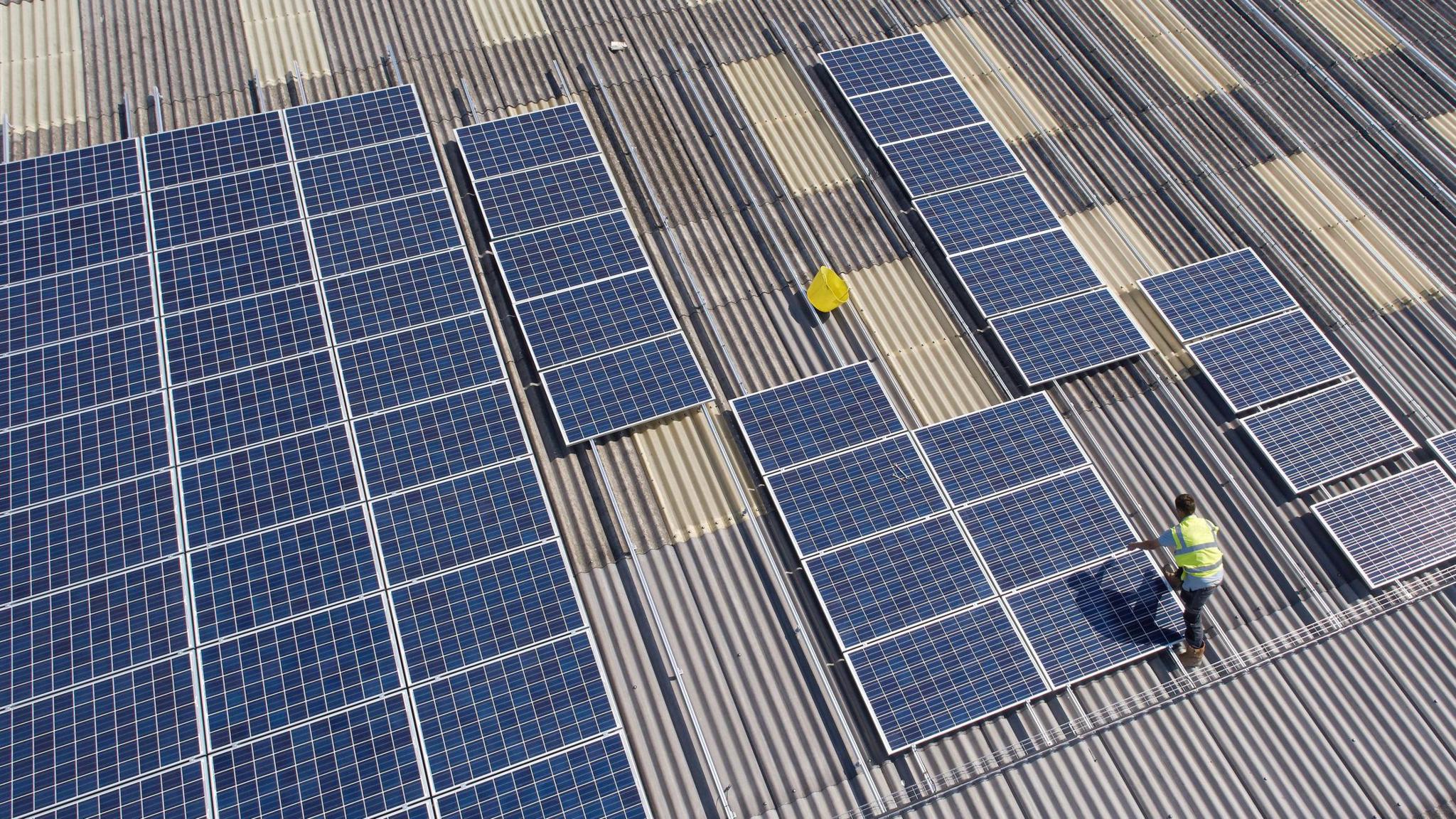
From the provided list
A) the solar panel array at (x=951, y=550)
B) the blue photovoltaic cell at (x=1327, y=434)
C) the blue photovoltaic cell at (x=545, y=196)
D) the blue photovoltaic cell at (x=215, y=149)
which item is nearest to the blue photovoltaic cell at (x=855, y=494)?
the solar panel array at (x=951, y=550)

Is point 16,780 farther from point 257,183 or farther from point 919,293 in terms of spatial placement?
point 919,293

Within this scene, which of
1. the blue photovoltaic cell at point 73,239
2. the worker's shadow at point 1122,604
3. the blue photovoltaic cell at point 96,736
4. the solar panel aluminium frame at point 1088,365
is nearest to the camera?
the blue photovoltaic cell at point 96,736

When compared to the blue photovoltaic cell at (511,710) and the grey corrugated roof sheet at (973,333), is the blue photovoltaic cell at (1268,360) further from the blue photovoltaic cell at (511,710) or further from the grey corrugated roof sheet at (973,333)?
the blue photovoltaic cell at (511,710)

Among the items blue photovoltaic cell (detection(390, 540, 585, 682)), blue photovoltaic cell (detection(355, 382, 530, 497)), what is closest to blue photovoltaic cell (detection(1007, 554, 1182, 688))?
blue photovoltaic cell (detection(390, 540, 585, 682))

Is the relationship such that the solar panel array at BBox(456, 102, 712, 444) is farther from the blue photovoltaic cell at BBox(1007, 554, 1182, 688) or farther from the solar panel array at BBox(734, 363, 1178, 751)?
the blue photovoltaic cell at BBox(1007, 554, 1182, 688)

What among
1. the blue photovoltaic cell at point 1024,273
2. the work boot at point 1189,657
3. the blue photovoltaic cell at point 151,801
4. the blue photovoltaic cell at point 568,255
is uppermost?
the blue photovoltaic cell at point 568,255

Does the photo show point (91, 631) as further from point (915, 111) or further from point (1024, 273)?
point (915, 111)
